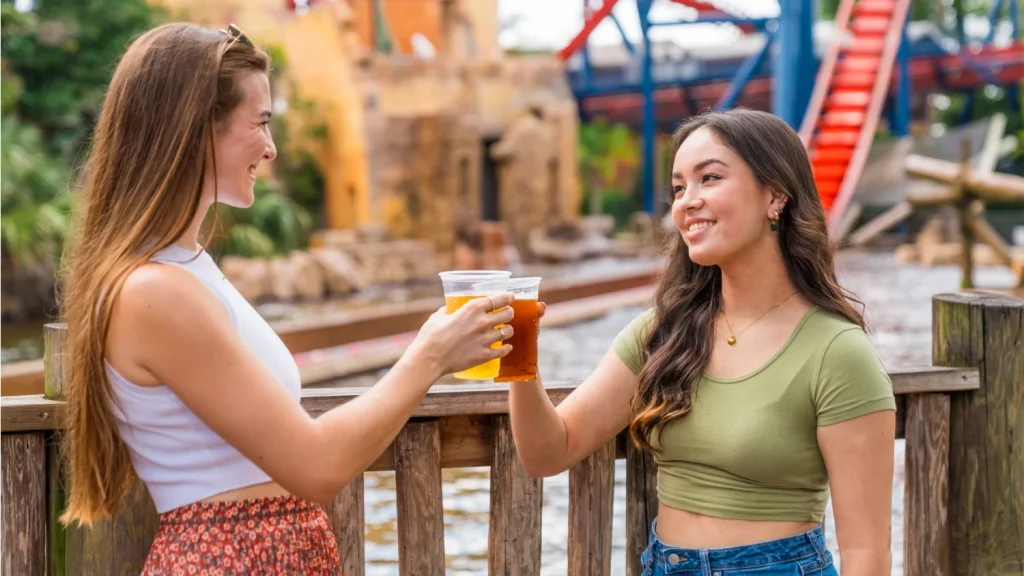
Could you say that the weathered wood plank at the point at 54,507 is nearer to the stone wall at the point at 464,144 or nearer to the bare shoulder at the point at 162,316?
the bare shoulder at the point at 162,316

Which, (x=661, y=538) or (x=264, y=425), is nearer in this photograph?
(x=264, y=425)

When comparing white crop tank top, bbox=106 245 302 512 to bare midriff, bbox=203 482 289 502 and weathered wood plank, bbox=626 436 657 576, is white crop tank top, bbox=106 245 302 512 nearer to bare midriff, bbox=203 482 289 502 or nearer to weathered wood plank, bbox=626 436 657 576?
bare midriff, bbox=203 482 289 502

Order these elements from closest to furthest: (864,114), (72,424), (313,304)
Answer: (72,424) < (313,304) < (864,114)

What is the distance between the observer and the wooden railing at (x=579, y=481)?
1911 millimetres

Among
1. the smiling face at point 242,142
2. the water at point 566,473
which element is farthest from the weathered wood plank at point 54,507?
the water at point 566,473

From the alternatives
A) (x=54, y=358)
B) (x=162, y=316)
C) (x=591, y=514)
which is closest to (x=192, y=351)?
(x=162, y=316)

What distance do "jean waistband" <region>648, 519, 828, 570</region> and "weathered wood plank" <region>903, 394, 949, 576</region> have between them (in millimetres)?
551

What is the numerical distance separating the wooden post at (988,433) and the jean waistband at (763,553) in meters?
0.64

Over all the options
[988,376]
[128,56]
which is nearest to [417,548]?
[128,56]

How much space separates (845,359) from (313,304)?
1243 centimetres

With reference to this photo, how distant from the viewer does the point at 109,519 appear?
74.3 inches

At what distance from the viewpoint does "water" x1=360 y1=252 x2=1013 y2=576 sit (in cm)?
380

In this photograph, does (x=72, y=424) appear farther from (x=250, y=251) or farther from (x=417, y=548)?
(x=250, y=251)

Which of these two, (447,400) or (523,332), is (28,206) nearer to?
(447,400)
